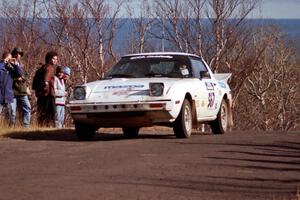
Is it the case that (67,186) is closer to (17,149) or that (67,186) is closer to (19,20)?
(17,149)

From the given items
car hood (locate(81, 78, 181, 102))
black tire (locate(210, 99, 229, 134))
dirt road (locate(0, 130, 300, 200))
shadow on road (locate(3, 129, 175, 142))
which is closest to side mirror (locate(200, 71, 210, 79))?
black tire (locate(210, 99, 229, 134))

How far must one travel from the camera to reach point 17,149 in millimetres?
11508

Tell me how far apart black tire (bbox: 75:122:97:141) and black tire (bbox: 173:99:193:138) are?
138 cm

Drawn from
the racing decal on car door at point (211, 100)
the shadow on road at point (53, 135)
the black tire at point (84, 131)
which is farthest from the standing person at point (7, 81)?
the racing decal on car door at point (211, 100)

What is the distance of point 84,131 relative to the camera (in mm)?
13320

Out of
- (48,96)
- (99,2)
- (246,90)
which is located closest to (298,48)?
(246,90)

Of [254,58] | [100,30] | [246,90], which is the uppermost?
[100,30]

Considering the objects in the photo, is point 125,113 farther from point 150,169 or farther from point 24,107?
point 24,107

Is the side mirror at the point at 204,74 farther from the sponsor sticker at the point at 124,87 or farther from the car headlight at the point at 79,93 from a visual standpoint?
the car headlight at the point at 79,93

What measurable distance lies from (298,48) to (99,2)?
29593mm

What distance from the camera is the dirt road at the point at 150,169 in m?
7.81

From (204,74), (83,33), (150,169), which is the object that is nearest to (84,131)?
(204,74)

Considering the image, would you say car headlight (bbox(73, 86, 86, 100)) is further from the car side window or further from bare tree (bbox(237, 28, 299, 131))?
bare tree (bbox(237, 28, 299, 131))

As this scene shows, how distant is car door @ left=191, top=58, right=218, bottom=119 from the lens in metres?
14.0
